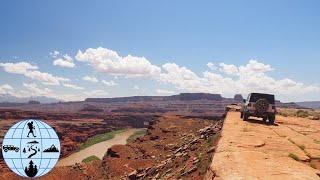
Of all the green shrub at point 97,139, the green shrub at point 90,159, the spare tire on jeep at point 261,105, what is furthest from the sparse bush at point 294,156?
the green shrub at point 97,139

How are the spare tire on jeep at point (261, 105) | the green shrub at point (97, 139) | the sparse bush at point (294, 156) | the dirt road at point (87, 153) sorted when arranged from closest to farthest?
the sparse bush at point (294, 156) → the spare tire on jeep at point (261, 105) → the dirt road at point (87, 153) → the green shrub at point (97, 139)

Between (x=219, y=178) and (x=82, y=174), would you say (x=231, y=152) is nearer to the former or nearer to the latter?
(x=219, y=178)

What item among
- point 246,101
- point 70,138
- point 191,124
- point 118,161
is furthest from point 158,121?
point 70,138

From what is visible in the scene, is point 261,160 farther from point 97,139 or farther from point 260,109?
point 97,139

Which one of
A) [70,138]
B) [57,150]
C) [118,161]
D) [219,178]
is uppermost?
[219,178]

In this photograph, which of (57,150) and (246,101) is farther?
(246,101)

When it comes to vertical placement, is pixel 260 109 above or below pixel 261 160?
above

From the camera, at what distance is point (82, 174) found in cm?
2823

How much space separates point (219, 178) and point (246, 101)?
1577 cm

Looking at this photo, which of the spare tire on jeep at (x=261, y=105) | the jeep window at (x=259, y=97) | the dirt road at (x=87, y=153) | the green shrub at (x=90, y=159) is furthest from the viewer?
the dirt road at (x=87, y=153)

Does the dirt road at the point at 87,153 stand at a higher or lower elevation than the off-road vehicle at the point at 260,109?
lower

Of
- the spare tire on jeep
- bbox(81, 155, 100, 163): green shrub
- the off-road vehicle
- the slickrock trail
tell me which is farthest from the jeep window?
bbox(81, 155, 100, 163): green shrub

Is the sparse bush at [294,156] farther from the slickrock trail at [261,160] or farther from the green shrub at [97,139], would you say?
the green shrub at [97,139]

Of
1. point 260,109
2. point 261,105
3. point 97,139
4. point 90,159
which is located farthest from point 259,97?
point 97,139
